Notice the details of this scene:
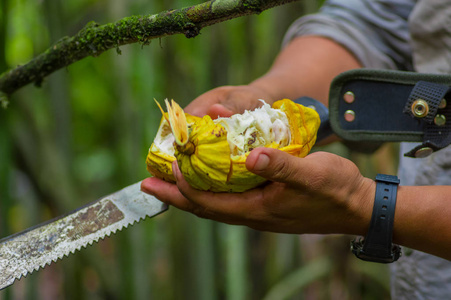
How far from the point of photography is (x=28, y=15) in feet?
4.38

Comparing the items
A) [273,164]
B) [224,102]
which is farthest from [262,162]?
[224,102]

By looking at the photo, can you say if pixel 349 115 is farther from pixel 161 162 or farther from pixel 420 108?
pixel 161 162

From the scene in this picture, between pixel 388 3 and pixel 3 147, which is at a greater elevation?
pixel 388 3

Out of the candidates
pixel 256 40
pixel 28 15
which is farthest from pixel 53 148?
pixel 256 40

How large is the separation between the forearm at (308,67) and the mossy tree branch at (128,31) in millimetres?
327

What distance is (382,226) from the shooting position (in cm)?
62

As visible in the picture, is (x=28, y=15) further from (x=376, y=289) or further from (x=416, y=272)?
(x=376, y=289)

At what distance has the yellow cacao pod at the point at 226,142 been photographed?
567 mm

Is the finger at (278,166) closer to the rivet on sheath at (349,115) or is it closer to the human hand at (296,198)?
the human hand at (296,198)

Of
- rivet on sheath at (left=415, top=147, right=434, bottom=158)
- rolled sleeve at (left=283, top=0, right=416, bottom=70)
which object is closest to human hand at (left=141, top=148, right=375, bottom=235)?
rivet on sheath at (left=415, top=147, right=434, bottom=158)

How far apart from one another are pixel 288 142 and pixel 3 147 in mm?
587

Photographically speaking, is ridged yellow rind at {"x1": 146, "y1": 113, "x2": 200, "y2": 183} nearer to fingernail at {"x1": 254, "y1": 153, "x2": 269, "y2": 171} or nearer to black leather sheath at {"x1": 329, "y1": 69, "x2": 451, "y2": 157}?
fingernail at {"x1": 254, "y1": 153, "x2": 269, "y2": 171}

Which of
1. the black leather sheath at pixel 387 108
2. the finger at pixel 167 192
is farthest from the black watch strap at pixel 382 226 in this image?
the finger at pixel 167 192

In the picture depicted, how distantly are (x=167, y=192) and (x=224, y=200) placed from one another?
0.29ft
